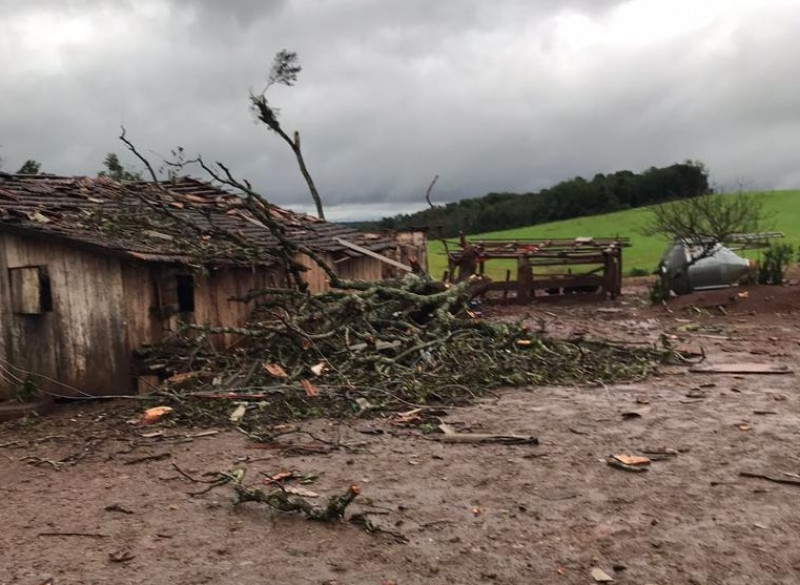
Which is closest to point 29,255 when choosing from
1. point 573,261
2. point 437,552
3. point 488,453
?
point 488,453

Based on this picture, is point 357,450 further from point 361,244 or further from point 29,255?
point 361,244

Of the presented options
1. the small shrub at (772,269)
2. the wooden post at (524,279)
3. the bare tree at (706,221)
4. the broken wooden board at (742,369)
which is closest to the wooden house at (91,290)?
the broken wooden board at (742,369)

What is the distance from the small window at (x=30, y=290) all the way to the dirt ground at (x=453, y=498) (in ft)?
6.01

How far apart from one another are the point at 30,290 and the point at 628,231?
42.7 m

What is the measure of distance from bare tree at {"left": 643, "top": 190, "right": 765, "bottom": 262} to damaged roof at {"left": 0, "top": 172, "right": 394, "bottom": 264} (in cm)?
1301

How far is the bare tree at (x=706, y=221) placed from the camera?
76.4 feet

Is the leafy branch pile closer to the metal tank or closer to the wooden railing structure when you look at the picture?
the wooden railing structure

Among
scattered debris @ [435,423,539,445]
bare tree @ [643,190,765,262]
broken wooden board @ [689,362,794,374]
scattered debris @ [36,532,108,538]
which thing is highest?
bare tree @ [643,190,765,262]

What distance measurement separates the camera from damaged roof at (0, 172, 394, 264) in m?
10.5

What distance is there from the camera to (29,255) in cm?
1066

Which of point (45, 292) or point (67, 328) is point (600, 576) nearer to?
point (67, 328)

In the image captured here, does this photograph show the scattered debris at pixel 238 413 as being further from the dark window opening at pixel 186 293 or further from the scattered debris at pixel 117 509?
the dark window opening at pixel 186 293

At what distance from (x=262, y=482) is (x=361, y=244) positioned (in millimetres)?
11250

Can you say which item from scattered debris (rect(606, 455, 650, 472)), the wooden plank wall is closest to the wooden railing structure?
the wooden plank wall
